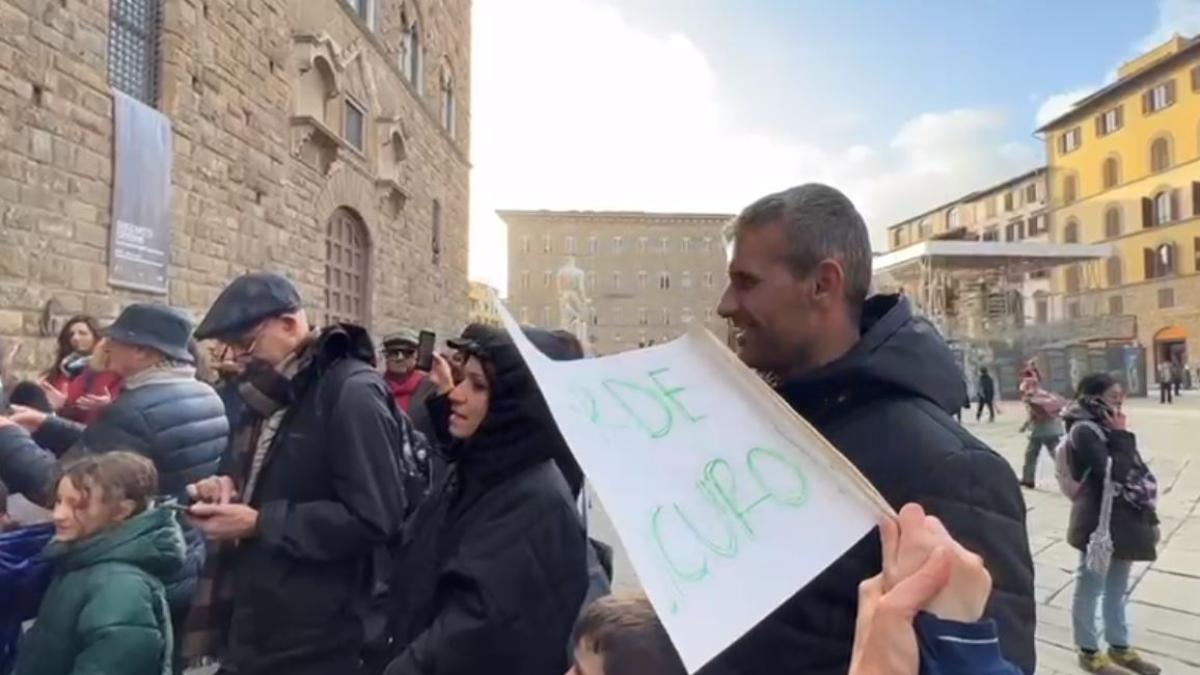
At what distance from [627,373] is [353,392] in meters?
1.69

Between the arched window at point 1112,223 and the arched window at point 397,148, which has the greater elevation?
the arched window at point 1112,223

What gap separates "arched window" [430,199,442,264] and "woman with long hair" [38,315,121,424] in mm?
15723

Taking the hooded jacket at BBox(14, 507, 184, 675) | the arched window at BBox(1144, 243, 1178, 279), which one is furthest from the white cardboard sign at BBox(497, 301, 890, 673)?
the arched window at BBox(1144, 243, 1178, 279)

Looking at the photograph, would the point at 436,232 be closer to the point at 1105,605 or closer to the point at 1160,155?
the point at 1105,605

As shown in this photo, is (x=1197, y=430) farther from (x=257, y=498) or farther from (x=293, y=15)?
(x=257, y=498)

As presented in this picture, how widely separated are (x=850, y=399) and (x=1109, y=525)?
14.0 feet

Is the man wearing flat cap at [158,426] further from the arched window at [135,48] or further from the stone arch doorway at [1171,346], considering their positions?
the stone arch doorway at [1171,346]

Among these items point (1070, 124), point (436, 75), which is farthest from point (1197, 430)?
point (1070, 124)

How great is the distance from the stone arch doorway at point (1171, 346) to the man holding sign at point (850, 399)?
50711 mm

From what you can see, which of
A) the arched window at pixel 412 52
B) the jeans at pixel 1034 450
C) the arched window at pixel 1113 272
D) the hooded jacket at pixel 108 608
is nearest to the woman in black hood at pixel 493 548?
the hooded jacket at pixel 108 608

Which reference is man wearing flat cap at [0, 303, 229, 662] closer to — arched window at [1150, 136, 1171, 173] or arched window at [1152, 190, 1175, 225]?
arched window at [1150, 136, 1171, 173]

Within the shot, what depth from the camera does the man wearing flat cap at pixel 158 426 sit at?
2816 millimetres

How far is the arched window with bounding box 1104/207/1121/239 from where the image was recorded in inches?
1976

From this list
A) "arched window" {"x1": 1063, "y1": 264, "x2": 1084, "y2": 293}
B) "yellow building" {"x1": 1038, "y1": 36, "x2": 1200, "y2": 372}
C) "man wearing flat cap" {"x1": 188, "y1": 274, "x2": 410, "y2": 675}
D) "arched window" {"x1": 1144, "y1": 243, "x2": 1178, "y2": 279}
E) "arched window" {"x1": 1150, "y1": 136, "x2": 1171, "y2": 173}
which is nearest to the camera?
"man wearing flat cap" {"x1": 188, "y1": 274, "x2": 410, "y2": 675}
